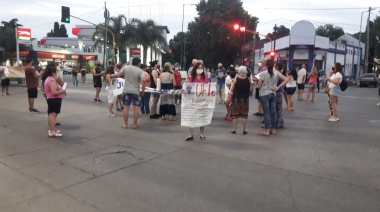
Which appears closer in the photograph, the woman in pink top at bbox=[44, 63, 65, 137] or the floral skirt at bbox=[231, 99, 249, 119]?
the woman in pink top at bbox=[44, 63, 65, 137]

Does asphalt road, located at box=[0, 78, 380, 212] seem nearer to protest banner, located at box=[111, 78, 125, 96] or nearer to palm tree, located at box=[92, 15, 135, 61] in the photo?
protest banner, located at box=[111, 78, 125, 96]

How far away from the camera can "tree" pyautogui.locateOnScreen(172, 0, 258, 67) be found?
171ft

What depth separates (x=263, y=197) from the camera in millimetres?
4312

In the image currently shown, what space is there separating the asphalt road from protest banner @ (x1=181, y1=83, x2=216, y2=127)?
438mm

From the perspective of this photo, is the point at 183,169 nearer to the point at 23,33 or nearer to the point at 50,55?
the point at 23,33

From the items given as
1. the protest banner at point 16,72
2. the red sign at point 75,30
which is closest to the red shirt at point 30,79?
the protest banner at point 16,72

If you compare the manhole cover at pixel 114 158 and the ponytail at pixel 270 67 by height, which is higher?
the ponytail at pixel 270 67

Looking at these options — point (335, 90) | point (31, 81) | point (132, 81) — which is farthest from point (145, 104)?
point (335, 90)

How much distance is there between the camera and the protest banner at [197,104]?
7.40 m

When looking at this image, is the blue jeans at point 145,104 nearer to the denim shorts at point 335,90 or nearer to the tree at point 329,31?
the denim shorts at point 335,90

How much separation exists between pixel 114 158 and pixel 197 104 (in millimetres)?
2388

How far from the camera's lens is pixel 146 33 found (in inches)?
1500

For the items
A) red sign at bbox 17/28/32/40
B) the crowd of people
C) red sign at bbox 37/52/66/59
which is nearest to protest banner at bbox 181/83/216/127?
the crowd of people

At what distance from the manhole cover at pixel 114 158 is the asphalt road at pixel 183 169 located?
0.02 metres
